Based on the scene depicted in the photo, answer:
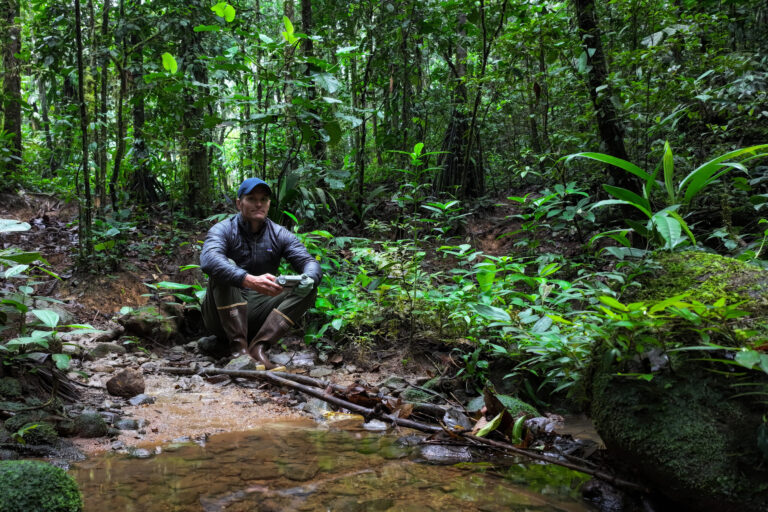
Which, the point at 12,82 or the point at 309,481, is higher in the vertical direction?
the point at 12,82

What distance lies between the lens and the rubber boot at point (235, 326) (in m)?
3.97

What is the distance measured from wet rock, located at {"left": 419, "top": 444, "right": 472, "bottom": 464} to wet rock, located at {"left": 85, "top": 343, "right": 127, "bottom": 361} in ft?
9.05

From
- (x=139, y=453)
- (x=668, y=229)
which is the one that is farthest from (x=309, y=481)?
(x=668, y=229)

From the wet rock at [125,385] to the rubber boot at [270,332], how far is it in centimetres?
117

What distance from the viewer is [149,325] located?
4160 mm

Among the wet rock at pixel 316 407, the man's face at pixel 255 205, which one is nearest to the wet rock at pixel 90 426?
the wet rock at pixel 316 407

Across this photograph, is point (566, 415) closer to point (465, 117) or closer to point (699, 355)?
point (699, 355)

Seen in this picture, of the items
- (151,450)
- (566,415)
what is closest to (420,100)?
(566,415)

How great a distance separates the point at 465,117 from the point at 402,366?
5.37 m

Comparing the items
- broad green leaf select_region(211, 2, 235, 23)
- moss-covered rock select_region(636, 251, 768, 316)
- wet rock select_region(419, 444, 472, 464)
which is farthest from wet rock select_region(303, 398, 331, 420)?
broad green leaf select_region(211, 2, 235, 23)

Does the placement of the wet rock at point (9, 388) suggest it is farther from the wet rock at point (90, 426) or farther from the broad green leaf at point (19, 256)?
the broad green leaf at point (19, 256)

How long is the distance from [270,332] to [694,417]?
3212 millimetres

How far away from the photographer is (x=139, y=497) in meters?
1.52

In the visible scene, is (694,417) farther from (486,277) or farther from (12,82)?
(12,82)
